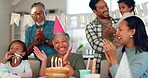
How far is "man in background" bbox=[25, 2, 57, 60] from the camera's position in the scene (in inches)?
86.8

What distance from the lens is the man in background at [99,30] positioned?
215cm

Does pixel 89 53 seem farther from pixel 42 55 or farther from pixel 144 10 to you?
pixel 42 55

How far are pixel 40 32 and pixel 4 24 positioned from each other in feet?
12.0

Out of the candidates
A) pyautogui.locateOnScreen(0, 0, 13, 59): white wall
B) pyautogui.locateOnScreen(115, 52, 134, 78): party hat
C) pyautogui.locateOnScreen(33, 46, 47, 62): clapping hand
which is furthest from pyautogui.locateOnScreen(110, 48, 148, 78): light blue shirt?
pyautogui.locateOnScreen(0, 0, 13, 59): white wall

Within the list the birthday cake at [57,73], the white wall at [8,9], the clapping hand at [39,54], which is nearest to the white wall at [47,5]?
the white wall at [8,9]

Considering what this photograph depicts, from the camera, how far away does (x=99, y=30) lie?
2199 mm

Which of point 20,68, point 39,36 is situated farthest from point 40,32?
point 20,68

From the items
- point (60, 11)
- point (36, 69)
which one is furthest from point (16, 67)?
point (60, 11)

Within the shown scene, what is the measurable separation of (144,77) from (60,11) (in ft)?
13.2

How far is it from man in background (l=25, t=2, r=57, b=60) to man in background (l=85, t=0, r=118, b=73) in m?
0.39

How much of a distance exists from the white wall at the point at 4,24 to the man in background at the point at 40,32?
3327 millimetres

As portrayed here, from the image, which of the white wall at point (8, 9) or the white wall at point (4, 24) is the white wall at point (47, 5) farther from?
the white wall at point (4, 24)

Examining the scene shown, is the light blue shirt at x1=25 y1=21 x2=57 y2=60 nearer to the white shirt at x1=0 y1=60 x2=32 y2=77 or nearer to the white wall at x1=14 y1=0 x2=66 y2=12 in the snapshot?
the white shirt at x1=0 y1=60 x2=32 y2=77

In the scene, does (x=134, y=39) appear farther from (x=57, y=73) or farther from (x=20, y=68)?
(x=20, y=68)
